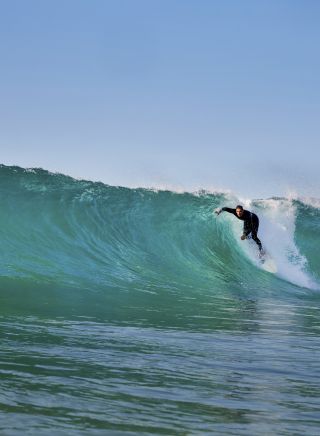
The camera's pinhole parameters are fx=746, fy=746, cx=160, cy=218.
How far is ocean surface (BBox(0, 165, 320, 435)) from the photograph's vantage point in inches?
190

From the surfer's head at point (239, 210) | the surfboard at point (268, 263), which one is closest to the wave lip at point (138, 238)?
the surfboard at point (268, 263)

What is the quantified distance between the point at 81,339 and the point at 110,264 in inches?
343

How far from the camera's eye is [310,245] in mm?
24125

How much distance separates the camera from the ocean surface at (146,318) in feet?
15.8

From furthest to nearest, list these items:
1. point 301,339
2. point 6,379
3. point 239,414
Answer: point 301,339, point 6,379, point 239,414

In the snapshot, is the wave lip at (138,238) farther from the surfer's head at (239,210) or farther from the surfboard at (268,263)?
the surfer's head at (239,210)

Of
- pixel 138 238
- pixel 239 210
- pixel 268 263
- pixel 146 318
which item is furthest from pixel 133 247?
pixel 146 318

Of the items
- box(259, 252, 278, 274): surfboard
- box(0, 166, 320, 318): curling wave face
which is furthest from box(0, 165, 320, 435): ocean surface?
box(259, 252, 278, 274): surfboard

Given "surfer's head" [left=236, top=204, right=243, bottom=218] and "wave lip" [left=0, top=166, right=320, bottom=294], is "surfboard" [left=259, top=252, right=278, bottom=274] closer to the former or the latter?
"wave lip" [left=0, top=166, right=320, bottom=294]

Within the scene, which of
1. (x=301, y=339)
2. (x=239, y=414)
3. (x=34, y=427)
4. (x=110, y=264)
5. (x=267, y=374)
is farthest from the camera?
(x=110, y=264)

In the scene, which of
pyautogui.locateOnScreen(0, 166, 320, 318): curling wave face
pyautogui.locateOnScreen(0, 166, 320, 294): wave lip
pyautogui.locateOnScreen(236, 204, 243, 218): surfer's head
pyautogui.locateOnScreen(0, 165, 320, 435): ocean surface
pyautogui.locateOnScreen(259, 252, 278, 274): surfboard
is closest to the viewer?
pyautogui.locateOnScreen(0, 165, 320, 435): ocean surface

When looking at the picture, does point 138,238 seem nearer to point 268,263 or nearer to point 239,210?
point 268,263

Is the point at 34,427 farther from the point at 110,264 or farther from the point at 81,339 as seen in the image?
the point at 110,264

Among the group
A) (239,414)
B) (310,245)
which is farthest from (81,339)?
(310,245)
